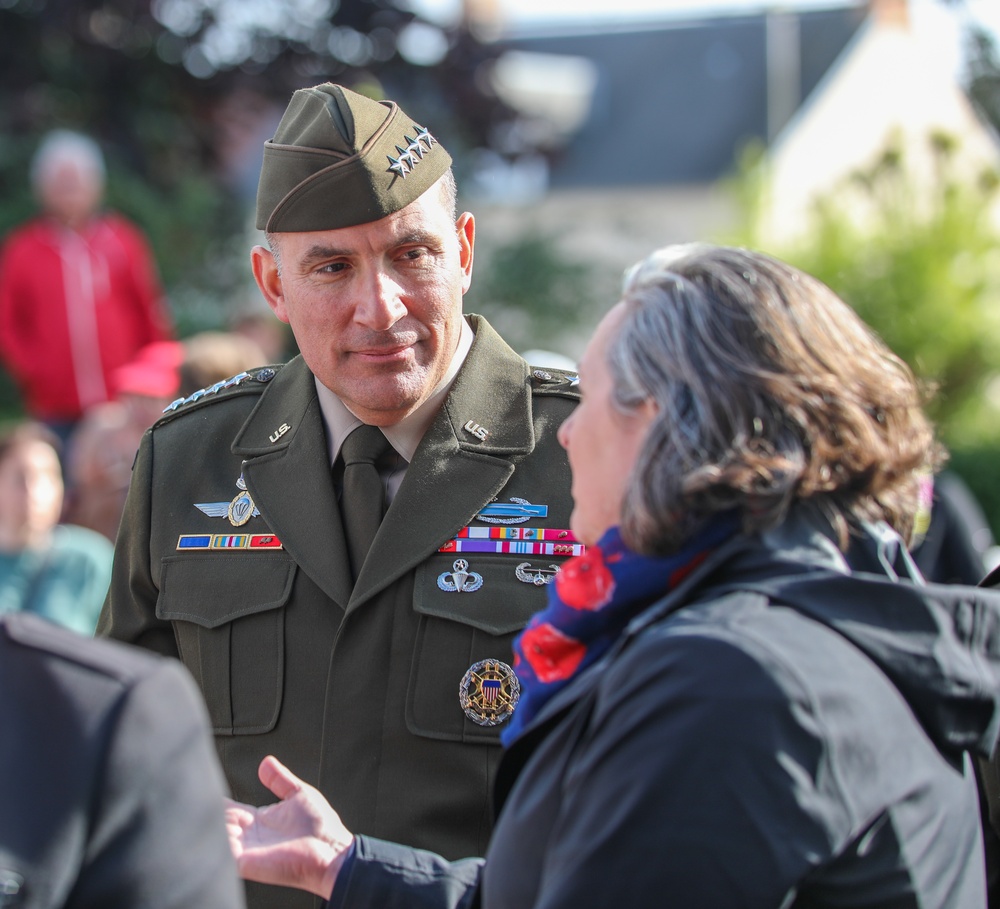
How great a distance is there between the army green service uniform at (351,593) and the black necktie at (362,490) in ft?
0.12

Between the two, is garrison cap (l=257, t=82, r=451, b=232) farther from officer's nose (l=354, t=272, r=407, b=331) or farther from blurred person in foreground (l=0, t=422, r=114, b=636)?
blurred person in foreground (l=0, t=422, r=114, b=636)

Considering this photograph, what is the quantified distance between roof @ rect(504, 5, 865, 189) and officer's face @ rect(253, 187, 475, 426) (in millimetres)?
20811

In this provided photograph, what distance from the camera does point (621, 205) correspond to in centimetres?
2162

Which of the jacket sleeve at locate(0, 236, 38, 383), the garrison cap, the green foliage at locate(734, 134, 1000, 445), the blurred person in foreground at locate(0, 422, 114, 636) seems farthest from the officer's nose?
the green foliage at locate(734, 134, 1000, 445)

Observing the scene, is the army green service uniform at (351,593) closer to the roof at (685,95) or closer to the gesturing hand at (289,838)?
the gesturing hand at (289,838)

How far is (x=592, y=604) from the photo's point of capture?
1.77 metres

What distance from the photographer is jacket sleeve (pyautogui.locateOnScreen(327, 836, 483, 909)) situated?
1984 millimetres

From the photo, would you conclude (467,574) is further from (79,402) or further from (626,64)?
(626,64)

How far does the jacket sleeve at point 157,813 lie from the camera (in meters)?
1.39

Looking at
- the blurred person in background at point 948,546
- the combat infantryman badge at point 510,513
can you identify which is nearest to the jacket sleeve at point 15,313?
the blurred person in background at point 948,546

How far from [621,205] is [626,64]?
6.49 metres

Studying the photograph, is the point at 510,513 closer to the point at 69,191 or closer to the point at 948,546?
the point at 948,546

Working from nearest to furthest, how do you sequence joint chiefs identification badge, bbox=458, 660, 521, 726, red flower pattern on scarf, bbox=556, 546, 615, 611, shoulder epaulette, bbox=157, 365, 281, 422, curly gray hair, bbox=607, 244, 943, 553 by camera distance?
curly gray hair, bbox=607, 244, 943, 553
red flower pattern on scarf, bbox=556, 546, 615, 611
joint chiefs identification badge, bbox=458, 660, 521, 726
shoulder epaulette, bbox=157, 365, 281, 422

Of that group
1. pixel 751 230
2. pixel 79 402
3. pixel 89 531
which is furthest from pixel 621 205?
pixel 89 531
